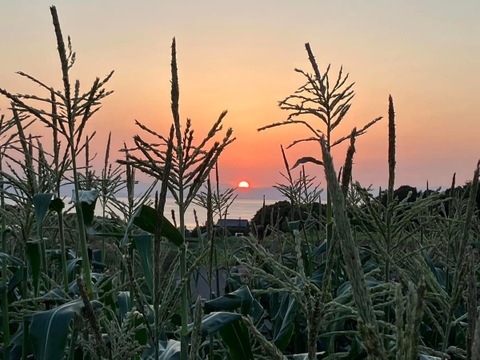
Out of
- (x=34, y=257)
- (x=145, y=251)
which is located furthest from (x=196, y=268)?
(x=34, y=257)

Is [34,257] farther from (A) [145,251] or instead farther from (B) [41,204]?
(A) [145,251]

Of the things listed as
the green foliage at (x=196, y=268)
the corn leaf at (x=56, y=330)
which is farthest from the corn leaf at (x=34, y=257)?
the corn leaf at (x=56, y=330)

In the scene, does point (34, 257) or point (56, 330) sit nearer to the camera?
point (56, 330)

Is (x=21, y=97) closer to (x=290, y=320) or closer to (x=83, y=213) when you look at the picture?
(x=83, y=213)

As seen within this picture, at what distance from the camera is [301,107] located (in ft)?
9.23

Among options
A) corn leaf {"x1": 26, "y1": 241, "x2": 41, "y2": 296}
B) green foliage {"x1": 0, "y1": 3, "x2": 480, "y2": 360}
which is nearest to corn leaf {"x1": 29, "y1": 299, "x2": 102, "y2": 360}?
green foliage {"x1": 0, "y1": 3, "x2": 480, "y2": 360}

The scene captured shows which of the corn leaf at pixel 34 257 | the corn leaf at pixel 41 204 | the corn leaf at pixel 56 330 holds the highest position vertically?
the corn leaf at pixel 41 204

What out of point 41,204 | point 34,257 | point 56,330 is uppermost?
point 41,204

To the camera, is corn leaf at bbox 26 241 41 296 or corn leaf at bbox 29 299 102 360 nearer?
corn leaf at bbox 29 299 102 360

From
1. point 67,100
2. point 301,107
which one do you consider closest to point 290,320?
point 301,107

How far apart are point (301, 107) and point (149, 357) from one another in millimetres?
1351

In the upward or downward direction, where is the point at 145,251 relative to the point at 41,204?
downward

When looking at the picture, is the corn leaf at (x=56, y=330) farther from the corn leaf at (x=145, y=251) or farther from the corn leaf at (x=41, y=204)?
the corn leaf at (x=41, y=204)

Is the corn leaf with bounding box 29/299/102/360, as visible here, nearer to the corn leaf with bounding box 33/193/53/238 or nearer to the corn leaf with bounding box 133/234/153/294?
the corn leaf with bounding box 133/234/153/294
